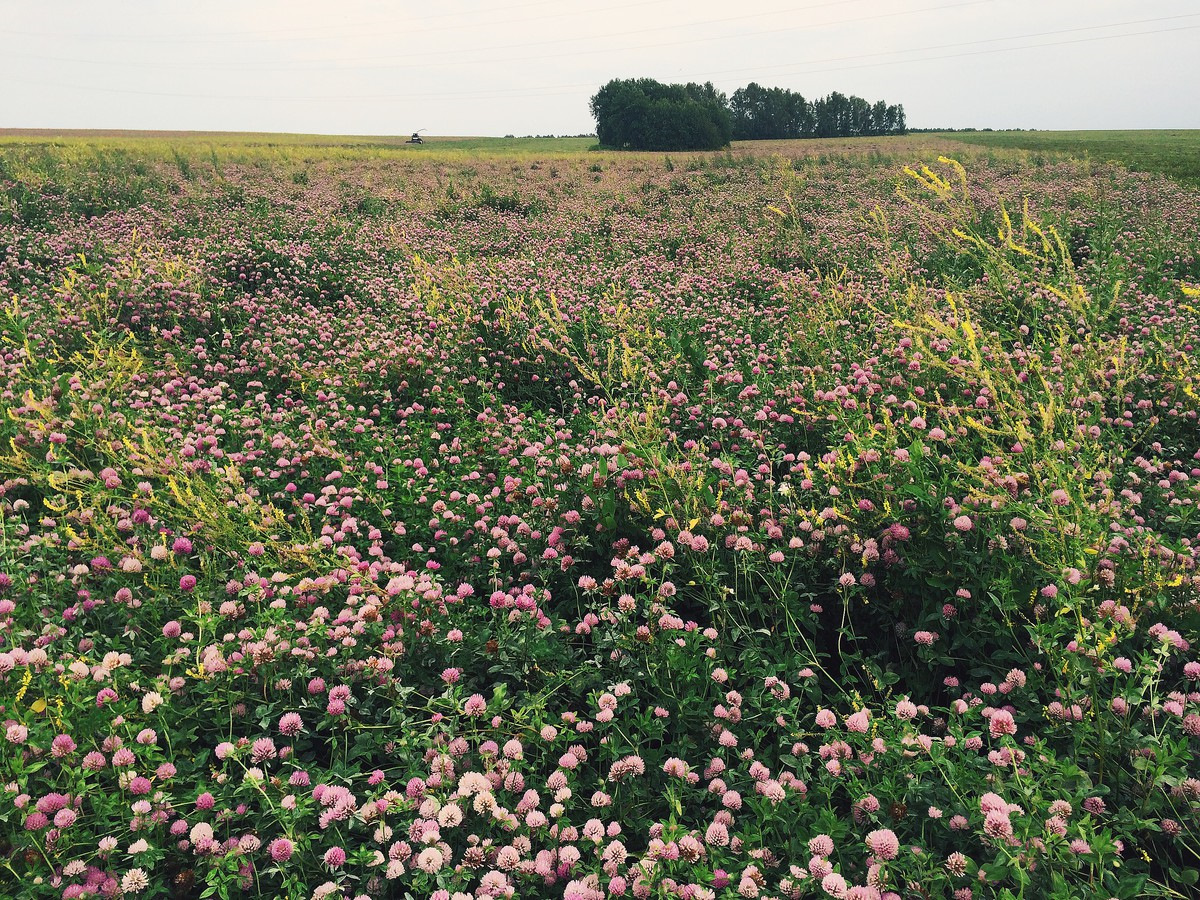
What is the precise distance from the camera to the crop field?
1.99 metres

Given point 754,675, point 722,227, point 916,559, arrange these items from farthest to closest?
1. point 722,227
2. point 916,559
3. point 754,675

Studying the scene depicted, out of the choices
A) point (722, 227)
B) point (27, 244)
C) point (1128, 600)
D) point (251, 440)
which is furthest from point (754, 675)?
point (27, 244)

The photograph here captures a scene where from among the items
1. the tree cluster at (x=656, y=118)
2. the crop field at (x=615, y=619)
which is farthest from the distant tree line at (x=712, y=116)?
the crop field at (x=615, y=619)

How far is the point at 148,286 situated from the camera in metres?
7.43

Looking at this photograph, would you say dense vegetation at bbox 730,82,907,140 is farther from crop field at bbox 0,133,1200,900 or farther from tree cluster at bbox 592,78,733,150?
crop field at bbox 0,133,1200,900

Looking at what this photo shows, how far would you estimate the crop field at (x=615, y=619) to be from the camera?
6.54 feet

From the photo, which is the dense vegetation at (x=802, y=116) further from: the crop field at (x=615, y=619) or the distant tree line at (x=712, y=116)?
the crop field at (x=615, y=619)

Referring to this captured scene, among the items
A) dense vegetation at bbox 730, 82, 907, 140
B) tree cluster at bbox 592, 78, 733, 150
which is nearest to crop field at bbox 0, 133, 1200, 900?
tree cluster at bbox 592, 78, 733, 150

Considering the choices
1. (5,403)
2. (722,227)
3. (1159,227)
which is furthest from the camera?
(722,227)

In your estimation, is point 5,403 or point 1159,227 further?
point 1159,227

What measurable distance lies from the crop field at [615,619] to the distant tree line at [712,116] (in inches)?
2436

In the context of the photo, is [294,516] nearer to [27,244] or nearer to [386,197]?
[27,244]

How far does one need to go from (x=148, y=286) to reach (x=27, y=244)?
170 inches

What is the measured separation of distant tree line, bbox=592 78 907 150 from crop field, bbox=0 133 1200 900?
61867 mm
